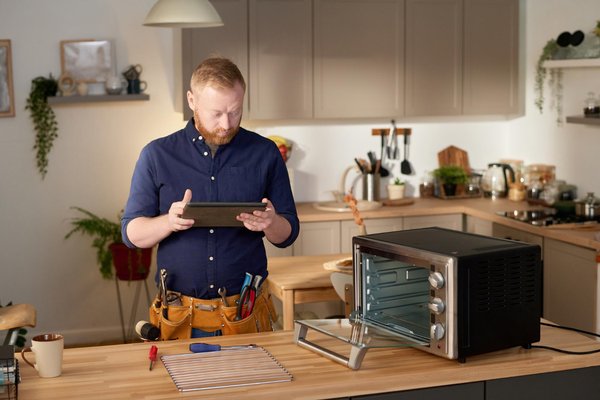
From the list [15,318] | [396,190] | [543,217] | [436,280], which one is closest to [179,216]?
[436,280]

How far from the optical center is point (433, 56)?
254 inches

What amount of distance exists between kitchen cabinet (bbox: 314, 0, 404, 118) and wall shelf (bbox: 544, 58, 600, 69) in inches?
38.3

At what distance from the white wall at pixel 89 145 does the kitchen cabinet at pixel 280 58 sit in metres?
0.37

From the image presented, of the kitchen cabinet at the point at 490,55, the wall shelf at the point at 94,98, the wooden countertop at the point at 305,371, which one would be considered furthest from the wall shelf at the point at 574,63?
the wooden countertop at the point at 305,371

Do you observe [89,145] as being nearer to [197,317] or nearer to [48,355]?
[197,317]

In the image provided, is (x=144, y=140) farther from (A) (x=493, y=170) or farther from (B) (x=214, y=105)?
(B) (x=214, y=105)

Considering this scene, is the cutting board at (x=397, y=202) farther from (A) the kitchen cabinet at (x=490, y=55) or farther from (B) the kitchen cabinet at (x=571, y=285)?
(B) the kitchen cabinet at (x=571, y=285)

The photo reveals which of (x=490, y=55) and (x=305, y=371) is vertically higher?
(x=490, y=55)

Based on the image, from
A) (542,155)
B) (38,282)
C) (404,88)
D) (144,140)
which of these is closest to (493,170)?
(542,155)

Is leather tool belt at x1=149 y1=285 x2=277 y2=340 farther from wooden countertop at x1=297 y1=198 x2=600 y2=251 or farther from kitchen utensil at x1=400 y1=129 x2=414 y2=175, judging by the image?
kitchen utensil at x1=400 y1=129 x2=414 y2=175

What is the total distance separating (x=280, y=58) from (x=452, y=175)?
4.96 ft

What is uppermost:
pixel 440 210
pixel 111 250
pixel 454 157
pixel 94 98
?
pixel 94 98

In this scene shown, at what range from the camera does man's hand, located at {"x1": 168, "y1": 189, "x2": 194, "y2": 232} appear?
3.08m

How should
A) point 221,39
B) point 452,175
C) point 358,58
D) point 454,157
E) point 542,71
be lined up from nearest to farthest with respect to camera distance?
point 221,39 → point 358,58 → point 542,71 → point 452,175 → point 454,157
